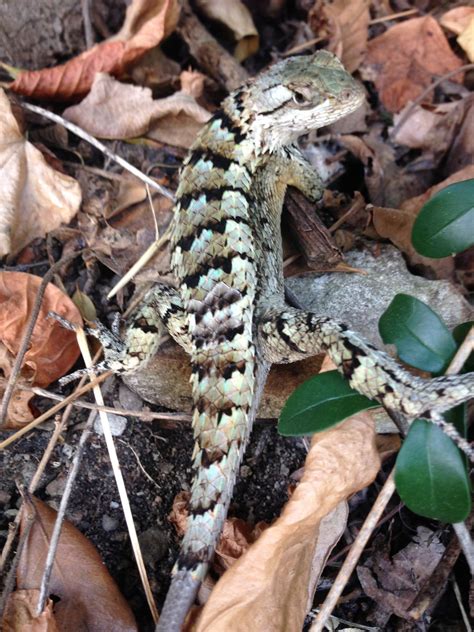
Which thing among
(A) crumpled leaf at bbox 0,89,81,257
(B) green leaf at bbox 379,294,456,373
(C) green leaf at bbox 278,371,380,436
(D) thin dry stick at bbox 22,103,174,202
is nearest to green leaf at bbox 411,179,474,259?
(B) green leaf at bbox 379,294,456,373

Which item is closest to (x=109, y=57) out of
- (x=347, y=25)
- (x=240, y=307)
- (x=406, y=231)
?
(x=347, y=25)

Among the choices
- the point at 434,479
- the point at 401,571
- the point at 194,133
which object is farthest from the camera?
the point at 194,133

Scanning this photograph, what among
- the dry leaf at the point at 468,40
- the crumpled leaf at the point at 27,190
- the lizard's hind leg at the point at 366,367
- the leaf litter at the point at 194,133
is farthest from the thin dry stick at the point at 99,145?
the dry leaf at the point at 468,40

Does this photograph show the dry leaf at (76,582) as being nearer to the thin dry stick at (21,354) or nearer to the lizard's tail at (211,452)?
the lizard's tail at (211,452)

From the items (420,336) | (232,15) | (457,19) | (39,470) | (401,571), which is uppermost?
(232,15)

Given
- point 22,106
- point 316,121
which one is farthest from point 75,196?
point 316,121

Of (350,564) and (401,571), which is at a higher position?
(350,564)

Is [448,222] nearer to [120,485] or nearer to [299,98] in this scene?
[299,98]

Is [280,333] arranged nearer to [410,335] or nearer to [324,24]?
[410,335]
